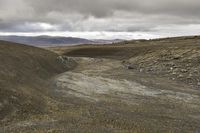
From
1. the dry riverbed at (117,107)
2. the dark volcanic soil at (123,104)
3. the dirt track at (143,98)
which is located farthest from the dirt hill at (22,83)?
the dirt track at (143,98)

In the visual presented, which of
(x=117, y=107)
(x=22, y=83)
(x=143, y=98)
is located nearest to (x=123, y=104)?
(x=117, y=107)

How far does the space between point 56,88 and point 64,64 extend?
26.5 metres

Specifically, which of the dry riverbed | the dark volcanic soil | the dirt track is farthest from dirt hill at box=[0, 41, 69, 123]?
the dirt track

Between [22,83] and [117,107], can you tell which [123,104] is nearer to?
[117,107]

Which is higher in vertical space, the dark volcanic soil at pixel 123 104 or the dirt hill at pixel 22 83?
the dirt hill at pixel 22 83

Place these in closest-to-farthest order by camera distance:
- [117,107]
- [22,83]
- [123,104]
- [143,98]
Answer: [117,107], [123,104], [22,83], [143,98]

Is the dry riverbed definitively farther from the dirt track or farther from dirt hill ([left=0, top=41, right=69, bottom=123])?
dirt hill ([left=0, top=41, right=69, bottom=123])

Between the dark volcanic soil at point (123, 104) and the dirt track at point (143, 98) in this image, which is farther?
the dirt track at point (143, 98)

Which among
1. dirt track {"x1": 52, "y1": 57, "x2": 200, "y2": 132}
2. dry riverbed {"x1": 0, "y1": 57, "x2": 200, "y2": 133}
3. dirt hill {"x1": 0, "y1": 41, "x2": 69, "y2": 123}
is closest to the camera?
dry riverbed {"x1": 0, "y1": 57, "x2": 200, "y2": 133}

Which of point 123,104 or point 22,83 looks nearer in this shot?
point 123,104

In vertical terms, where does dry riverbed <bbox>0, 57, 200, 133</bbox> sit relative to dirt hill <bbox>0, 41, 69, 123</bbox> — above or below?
below

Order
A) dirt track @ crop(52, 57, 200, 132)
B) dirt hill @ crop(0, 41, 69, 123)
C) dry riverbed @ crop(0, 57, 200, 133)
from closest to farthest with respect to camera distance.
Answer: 1. dry riverbed @ crop(0, 57, 200, 133)
2. dirt track @ crop(52, 57, 200, 132)
3. dirt hill @ crop(0, 41, 69, 123)

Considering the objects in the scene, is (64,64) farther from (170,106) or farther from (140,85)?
(170,106)

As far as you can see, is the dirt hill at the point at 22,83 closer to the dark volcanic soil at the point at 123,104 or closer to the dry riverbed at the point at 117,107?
the dark volcanic soil at the point at 123,104
